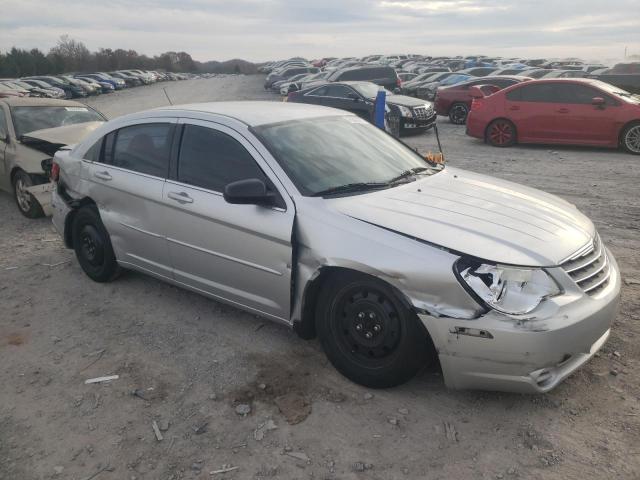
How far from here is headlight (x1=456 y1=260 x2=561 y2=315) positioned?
9.39 feet

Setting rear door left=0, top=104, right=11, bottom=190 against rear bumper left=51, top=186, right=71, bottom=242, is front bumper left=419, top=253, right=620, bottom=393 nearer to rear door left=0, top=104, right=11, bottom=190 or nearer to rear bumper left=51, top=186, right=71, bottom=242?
rear bumper left=51, top=186, right=71, bottom=242

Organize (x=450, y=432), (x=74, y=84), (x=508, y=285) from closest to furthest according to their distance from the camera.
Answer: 1. (x=508, y=285)
2. (x=450, y=432)
3. (x=74, y=84)

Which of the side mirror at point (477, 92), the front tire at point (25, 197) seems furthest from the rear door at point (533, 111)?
the front tire at point (25, 197)

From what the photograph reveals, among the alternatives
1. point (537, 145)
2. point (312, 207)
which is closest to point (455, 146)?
point (537, 145)

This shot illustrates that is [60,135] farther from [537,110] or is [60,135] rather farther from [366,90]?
[366,90]

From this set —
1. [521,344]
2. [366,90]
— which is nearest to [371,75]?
[366,90]

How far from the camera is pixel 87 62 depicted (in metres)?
83.2

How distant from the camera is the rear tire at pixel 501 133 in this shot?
40.4ft

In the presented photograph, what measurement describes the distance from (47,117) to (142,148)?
4.80 meters

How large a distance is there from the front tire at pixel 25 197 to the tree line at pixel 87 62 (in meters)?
62.3

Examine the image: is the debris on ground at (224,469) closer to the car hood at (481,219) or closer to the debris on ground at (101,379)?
the debris on ground at (101,379)

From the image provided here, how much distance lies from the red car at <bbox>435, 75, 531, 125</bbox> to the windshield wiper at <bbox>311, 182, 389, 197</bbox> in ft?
46.4

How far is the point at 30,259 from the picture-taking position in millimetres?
6043

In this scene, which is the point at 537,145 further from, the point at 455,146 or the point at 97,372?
the point at 97,372
